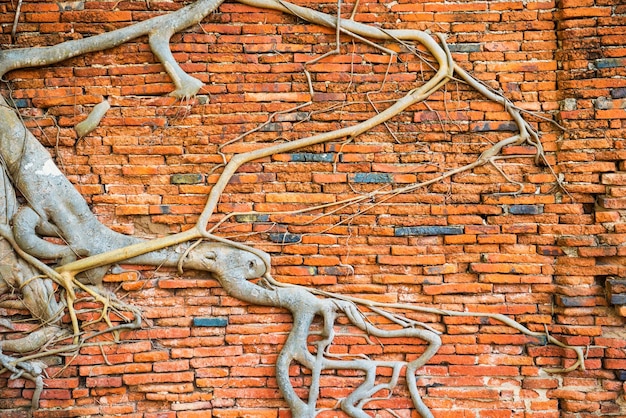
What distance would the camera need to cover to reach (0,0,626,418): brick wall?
9.70 ft

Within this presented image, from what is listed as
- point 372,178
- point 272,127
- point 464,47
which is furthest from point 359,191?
point 464,47

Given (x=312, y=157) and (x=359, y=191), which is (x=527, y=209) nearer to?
(x=359, y=191)

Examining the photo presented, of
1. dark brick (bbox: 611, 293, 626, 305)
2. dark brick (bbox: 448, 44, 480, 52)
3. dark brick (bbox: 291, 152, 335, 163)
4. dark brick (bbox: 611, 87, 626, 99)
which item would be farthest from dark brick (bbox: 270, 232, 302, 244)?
dark brick (bbox: 611, 87, 626, 99)

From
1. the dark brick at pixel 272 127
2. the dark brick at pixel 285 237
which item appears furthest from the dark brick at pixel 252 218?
the dark brick at pixel 272 127

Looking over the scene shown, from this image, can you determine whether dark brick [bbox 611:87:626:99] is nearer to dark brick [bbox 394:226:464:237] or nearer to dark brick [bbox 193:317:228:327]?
dark brick [bbox 394:226:464:237]

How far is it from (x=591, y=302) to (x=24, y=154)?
345 cm

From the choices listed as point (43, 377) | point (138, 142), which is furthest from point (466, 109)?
point (43, 377)

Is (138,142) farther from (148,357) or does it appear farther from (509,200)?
(509,200)

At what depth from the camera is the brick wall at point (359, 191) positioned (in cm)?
296

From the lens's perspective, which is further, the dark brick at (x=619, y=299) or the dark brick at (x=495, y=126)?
the dark brick at (x=495, y=126)

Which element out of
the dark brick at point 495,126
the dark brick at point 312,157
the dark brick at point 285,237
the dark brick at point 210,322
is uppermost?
the dark brick at point 495,126

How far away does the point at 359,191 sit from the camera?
3.06 m

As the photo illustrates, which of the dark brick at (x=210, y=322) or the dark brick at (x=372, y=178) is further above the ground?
the dark brick at (x=372, y=178)

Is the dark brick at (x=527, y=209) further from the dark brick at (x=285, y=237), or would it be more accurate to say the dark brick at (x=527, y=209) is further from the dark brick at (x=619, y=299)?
the dark brick at (x=285, y=237)
